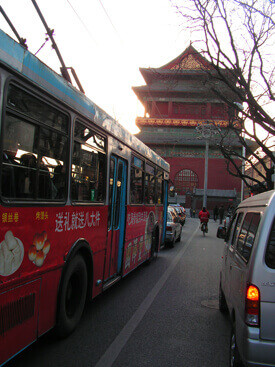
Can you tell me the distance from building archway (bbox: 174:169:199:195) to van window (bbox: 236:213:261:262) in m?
49.5

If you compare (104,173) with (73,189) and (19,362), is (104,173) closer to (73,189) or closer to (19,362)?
(73,189)

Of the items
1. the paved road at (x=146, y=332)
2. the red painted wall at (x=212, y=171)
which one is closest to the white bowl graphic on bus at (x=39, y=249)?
the paved road at (x=146, y=332)

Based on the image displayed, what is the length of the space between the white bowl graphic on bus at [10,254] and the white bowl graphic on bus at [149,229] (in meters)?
5.95

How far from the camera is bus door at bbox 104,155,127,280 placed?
5879mm

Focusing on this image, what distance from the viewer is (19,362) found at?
3.61 metres

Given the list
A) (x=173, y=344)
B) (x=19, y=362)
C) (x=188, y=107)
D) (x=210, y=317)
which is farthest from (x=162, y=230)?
(x=188, y=107)

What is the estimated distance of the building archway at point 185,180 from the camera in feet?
175

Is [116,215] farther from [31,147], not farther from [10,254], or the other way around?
[10,254]

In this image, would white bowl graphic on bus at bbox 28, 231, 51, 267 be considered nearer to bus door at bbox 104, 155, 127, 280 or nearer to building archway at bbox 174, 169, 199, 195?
bus door at bbox 104, 155, 127, 280

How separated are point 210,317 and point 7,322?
3476mm

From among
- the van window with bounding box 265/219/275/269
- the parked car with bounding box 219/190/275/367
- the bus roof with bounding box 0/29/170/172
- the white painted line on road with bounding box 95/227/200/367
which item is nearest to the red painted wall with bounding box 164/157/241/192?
the white painted line on road with bounding box 95/227/200/367

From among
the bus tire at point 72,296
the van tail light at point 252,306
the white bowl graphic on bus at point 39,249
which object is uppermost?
the white bowl graphic on bus at point 39,249

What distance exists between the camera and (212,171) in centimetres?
5347

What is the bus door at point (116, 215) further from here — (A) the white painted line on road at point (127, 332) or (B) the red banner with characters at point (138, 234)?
(A) the white painted line on road at point (127, 332)
